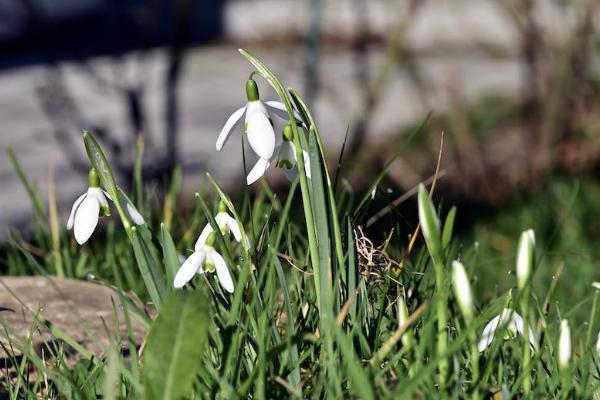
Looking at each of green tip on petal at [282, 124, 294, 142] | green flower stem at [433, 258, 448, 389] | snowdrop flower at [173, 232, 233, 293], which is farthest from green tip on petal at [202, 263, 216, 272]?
green flower stem at [433, 258, 448, 389]

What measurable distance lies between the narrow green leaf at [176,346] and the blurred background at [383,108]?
1.24 meters

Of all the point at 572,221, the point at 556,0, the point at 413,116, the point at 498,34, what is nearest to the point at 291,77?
the point at 413,116

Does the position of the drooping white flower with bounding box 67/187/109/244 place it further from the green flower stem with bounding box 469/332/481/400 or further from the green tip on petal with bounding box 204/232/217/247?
the green flower stem with bounding box 469/332/481/400

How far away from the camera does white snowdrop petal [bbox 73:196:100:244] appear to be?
1757 mm

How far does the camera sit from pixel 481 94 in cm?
903

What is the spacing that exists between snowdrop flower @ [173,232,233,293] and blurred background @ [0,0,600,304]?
38.7 inches

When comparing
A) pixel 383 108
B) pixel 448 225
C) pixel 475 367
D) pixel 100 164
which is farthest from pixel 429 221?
pixel 383 108

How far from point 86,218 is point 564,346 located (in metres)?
0.78

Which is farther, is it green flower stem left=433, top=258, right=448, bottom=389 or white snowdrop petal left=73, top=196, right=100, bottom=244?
white snowdrop petal left=73, top=196, right=100, bottom=244

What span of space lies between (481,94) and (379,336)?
7.33 metres

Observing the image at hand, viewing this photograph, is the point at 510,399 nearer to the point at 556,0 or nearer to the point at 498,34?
the point at 556,0

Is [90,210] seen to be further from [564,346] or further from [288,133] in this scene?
[564,346]

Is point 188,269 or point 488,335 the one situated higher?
point 188,269

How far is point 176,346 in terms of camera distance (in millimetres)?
1503
